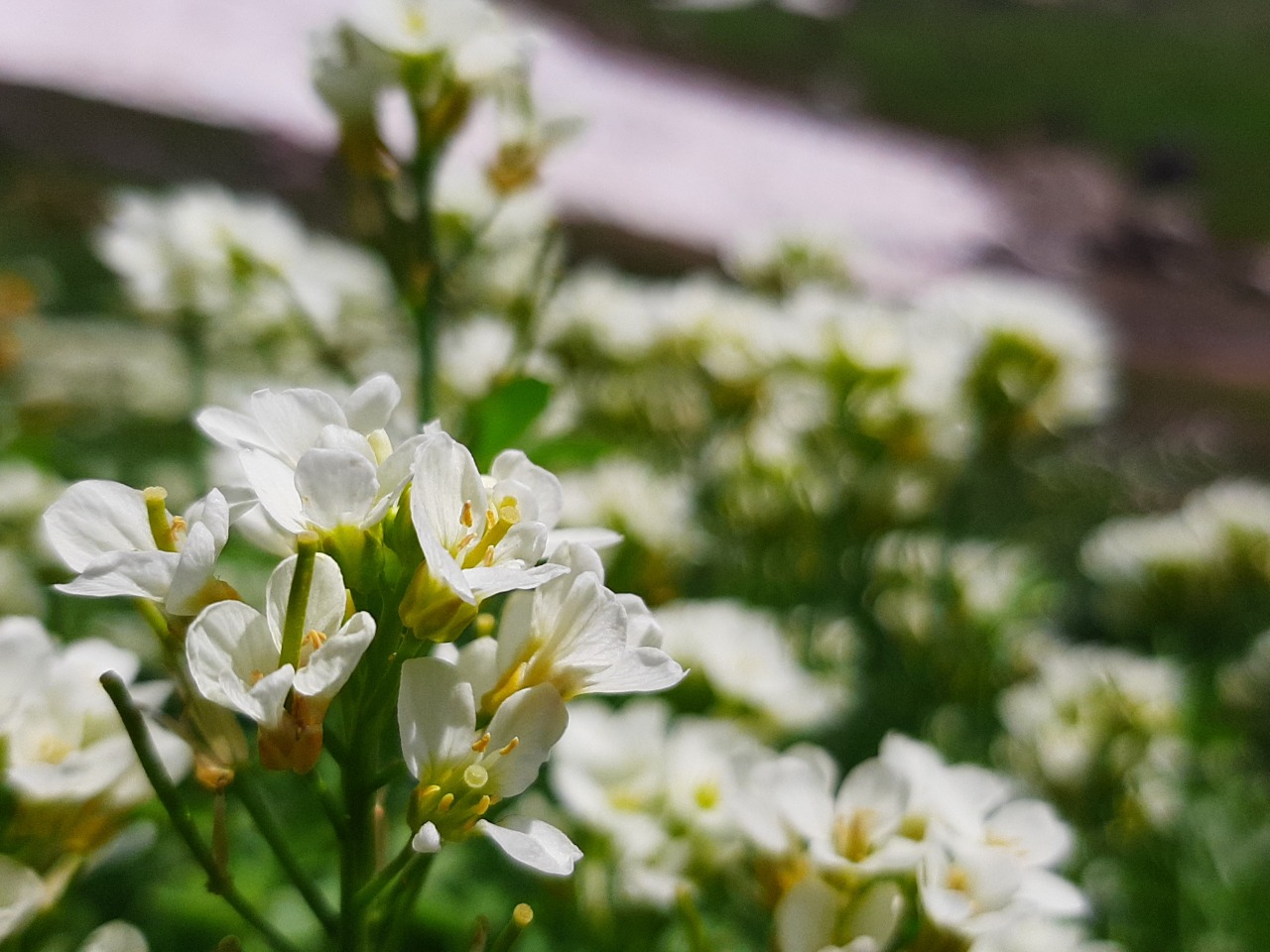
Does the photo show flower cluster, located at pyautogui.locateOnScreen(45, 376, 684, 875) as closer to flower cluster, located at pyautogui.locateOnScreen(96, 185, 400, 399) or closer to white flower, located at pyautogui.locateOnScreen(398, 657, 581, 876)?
white flower, located at pyautogui.locateOnScreen(398, 657, 581, 876)

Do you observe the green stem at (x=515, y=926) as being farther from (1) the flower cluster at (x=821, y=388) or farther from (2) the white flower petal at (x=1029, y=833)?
(1) the flower cluster at (x=821, y=388)

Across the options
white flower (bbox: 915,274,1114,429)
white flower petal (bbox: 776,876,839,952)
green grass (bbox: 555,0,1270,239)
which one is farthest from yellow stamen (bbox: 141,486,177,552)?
green grass (bbox: 555,0,1270,239)

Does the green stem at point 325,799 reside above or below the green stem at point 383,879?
above

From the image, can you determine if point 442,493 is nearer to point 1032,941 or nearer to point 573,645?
point 573,645

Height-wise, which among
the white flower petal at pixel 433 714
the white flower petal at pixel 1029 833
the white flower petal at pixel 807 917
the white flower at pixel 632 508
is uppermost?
the white flower petal at pixel 433 714

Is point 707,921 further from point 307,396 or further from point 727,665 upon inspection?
point 307,396

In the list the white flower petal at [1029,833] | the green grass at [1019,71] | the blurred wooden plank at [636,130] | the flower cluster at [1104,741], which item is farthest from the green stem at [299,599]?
the green grass at [1019,71]

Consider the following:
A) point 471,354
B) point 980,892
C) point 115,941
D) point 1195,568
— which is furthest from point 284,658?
point 1195,568

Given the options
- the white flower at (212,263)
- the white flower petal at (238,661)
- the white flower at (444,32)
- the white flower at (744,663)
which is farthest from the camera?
the white flower at (212,263)

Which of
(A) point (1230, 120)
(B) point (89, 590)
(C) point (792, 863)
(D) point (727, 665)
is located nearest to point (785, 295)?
(D) point (727, 665)
